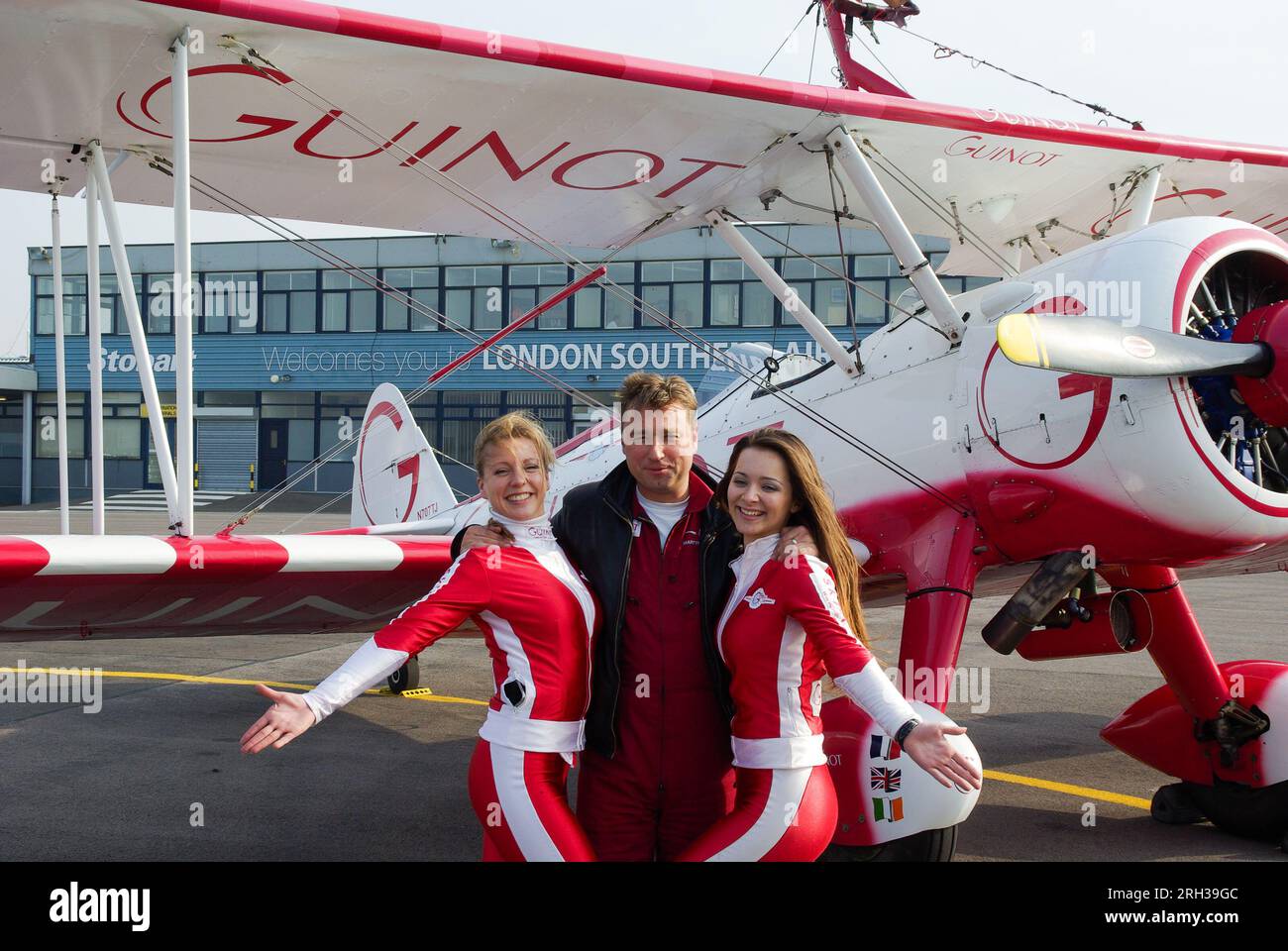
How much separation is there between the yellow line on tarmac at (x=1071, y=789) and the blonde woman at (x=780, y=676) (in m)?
3.46

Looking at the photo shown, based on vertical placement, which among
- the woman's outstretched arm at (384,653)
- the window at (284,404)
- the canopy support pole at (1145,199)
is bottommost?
the woman's outstretched arm at (384,653)

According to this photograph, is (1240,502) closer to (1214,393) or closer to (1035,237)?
(1214,393)

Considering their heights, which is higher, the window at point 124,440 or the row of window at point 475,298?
the row of window at point 475,298

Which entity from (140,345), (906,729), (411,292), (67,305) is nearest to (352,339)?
(411,292)

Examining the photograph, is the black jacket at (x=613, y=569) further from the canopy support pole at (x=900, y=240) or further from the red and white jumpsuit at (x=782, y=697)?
the canopy support pole at (x=900, y=240)

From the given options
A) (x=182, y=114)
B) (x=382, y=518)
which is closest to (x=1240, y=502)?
(x=182, y=114)

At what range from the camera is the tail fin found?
9.95 metres

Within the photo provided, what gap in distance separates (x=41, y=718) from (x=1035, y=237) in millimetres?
7366

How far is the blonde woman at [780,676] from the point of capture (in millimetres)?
2621

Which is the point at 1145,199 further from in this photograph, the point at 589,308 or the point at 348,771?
the point at 589,308

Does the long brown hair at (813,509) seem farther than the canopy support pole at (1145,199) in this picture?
No

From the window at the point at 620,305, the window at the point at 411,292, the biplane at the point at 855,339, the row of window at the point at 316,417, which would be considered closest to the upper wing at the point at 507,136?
the biplane at the point at 855,339

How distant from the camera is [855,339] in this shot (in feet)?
18.2

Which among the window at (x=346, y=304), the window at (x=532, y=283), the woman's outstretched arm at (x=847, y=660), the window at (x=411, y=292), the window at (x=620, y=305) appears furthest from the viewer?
the window at (x=346, y=304)
